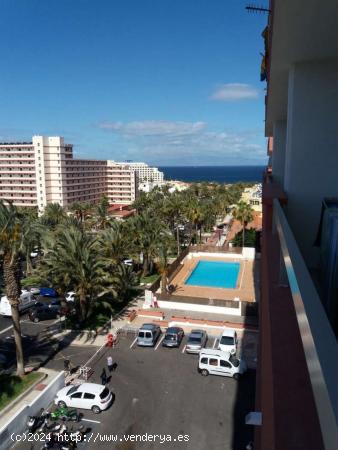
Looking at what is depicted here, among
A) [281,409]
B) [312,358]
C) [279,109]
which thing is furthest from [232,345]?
[312,358]

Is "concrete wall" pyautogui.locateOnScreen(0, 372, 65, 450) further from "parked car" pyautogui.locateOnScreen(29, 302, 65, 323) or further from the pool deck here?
the pool deck

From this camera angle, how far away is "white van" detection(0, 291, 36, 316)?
2652 cm

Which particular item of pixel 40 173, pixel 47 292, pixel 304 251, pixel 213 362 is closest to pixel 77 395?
pixel 213 362

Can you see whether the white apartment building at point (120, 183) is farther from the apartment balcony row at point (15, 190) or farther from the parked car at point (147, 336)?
the parked car at point (147, 336)

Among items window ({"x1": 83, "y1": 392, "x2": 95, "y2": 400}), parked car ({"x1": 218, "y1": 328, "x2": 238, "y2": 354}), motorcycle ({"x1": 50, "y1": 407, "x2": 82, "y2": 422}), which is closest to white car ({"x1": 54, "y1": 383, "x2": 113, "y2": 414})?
→ window ({"x1": 83, "y1": 392, "x2": 95, "y2": 400})

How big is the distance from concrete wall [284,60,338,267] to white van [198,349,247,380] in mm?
13735

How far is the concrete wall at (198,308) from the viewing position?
2582 centimetres

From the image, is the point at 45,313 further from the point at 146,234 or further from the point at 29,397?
the point at 146,234

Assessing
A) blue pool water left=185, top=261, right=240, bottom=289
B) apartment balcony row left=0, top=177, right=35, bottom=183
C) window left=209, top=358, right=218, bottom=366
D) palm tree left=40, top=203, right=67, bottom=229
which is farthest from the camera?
apartment balcony row left=0, top=177, right=35, bottom=183

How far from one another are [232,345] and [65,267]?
11255 mm

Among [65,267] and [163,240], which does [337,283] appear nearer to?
[65,267]

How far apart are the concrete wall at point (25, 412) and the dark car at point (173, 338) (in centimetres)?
640

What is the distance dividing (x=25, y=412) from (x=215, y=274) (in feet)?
83.0

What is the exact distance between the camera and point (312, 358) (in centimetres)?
145
